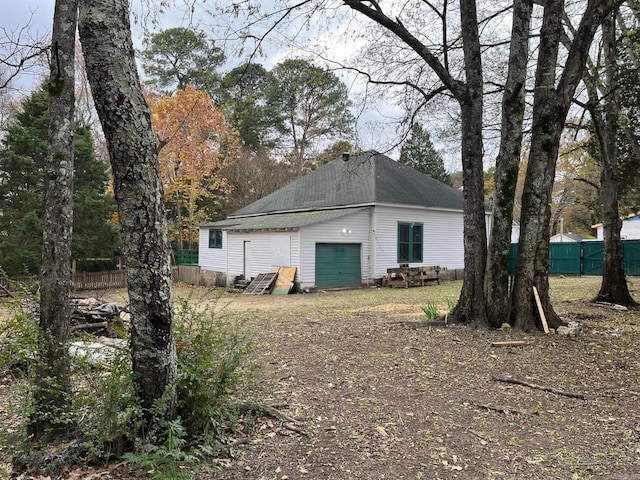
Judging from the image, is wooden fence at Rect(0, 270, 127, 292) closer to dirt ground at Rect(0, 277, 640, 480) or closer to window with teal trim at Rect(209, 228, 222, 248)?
window with teal trim at Rect(209, 228, 222, 248)

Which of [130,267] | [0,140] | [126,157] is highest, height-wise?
[0,140]

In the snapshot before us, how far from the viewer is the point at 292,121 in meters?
28.7

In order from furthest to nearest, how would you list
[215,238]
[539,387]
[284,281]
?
[215,238]
[284,281]
[539,387]

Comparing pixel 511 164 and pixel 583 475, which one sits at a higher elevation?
pixel 511 164

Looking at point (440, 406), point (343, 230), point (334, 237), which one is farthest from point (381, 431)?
point (343, 230)

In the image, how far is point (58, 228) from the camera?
3219mm

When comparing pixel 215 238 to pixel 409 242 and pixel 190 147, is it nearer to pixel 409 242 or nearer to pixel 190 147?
pixel 190 147

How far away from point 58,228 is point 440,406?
361 cm

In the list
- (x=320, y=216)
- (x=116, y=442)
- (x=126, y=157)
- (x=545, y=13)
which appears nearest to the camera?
(x=126, y=157)

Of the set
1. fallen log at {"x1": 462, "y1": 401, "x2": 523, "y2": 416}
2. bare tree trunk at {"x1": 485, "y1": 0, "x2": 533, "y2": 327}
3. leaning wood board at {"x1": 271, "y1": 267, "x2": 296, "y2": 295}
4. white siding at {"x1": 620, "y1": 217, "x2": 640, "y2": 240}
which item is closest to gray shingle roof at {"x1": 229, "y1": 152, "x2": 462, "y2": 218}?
leaning wood board at {"x1": 271, "y1": 267, "x2": 296, "y2": 295}

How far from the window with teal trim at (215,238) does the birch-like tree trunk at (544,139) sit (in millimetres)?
15790

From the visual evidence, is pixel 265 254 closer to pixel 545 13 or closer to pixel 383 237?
pixel 383 237

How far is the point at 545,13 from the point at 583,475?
7.20m

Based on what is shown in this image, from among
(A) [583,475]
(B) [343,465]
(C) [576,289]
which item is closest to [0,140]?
(B) [343,465]
